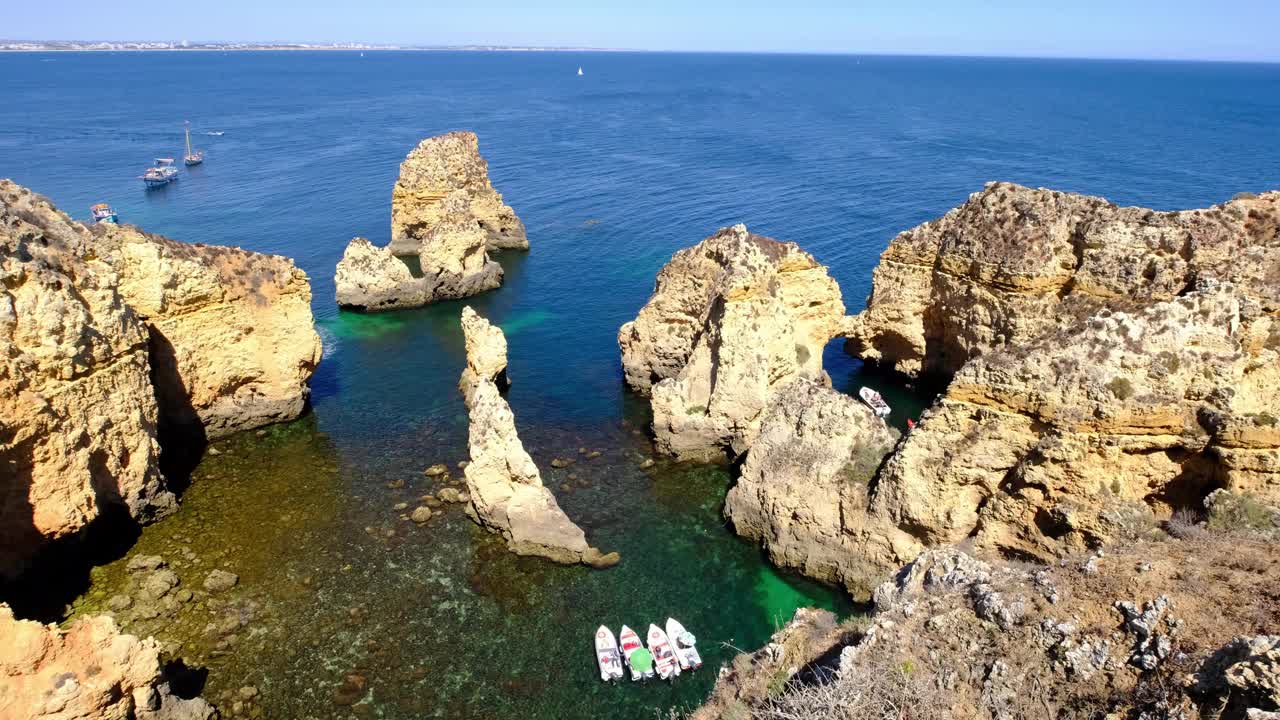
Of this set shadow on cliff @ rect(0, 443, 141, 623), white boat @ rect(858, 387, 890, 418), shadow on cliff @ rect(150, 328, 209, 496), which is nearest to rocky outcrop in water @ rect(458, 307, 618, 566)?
shadow on cliff @ rect(0, 443, 141, 623)

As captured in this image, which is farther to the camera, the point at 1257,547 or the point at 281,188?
the point at 281,188

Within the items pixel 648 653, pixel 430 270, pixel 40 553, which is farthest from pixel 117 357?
pixel 430 270

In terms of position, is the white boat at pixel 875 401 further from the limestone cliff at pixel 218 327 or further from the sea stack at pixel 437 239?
the sea stack at pixel 437 239

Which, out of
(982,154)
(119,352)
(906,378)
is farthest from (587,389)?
(982,154)

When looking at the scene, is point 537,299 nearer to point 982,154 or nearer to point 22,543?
point 22,543

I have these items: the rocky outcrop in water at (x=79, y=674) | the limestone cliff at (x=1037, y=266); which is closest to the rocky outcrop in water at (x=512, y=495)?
the rocky outcrop in water at (x=79, y=674)

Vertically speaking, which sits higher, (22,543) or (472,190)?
(472,190)

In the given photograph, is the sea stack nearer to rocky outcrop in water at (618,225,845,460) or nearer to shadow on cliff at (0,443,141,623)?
rocky outcrop in water at (618,225,845,460)
